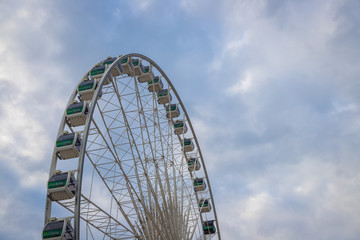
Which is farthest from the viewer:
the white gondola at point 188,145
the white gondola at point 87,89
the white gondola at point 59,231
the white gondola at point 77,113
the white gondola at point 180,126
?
the white gondola at point 188,145

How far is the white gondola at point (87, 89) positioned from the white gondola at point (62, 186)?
5.27 meters

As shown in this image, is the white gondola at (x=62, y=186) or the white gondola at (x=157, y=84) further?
the white gondola at (x=157, y=84)

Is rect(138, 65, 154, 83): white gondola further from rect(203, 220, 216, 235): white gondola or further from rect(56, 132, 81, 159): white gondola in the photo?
rect(203, 220, 216, 235): white gondola

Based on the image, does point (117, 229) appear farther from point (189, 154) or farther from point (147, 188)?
point (189, 154)

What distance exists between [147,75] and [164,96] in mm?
2301

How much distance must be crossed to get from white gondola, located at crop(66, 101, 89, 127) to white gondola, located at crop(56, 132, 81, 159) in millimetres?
1119

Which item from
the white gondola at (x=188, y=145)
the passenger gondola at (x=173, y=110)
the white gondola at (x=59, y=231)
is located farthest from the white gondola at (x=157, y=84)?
the white gondola at (x=59, y=231)

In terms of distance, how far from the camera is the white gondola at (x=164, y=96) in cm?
2956

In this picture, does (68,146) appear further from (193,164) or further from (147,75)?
(193,164)

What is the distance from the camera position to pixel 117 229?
2258 centimetres

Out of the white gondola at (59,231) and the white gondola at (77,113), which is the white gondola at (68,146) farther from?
the white gondola at (59,231)

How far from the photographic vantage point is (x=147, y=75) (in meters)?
28.1

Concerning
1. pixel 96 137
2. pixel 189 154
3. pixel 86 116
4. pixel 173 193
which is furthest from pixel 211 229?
pixel 86 116

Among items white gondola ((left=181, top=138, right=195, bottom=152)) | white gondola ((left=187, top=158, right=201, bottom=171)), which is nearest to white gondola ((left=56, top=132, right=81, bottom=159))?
white gondola ((left=181, top=138, right=195, bottom=152))
